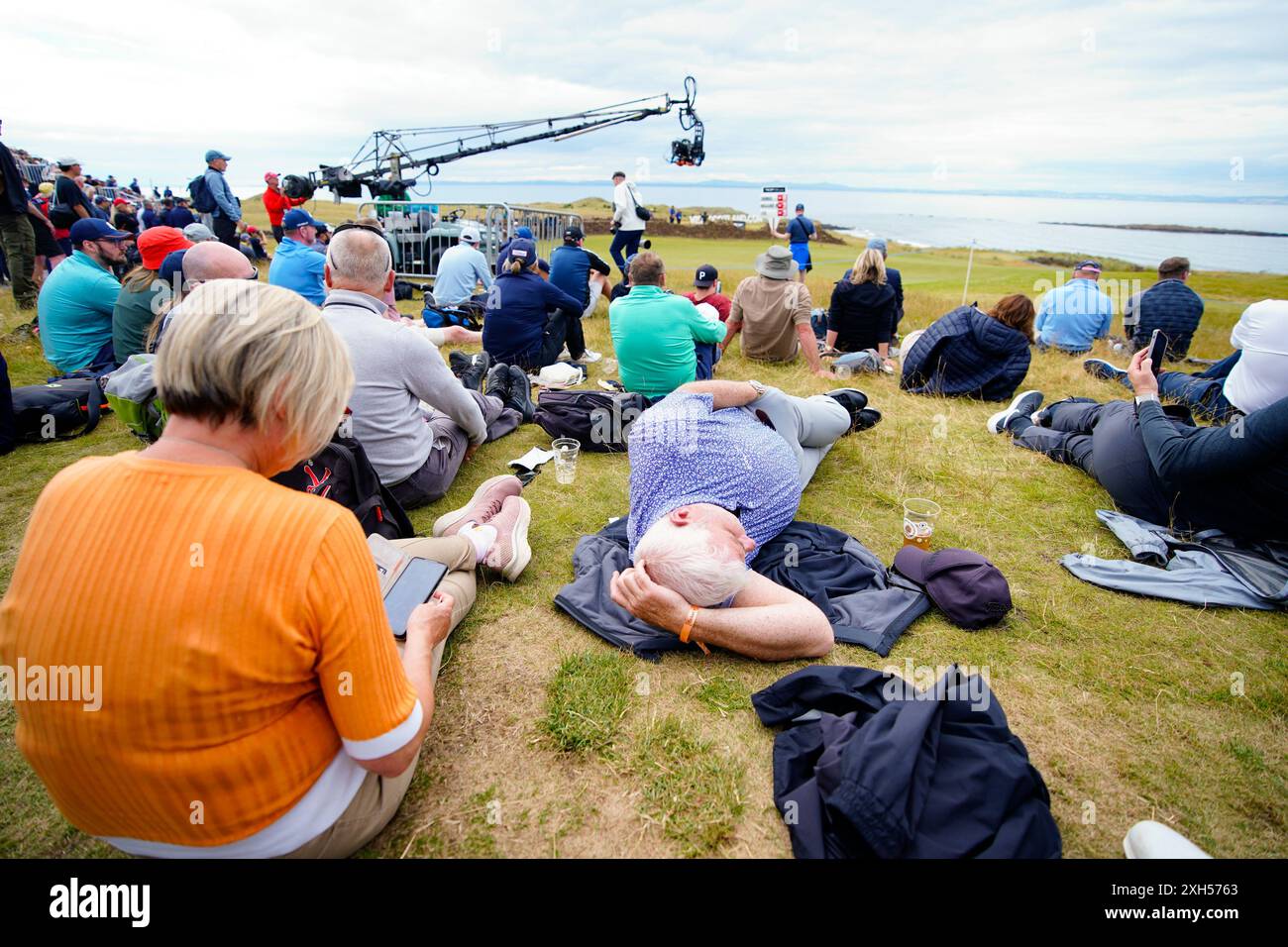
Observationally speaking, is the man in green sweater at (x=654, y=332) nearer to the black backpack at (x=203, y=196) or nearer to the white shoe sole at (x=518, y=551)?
the white shoe sole at (x=518, y=551)

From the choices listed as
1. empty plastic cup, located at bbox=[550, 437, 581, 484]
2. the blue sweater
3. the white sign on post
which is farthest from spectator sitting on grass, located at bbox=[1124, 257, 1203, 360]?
empty plastic cup, located at bbox=[550, 437, 581, 484]

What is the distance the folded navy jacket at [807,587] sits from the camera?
3.21 m

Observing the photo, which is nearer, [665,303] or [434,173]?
[665,303]

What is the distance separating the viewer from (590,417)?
5582 mm

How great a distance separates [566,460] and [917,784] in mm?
3384

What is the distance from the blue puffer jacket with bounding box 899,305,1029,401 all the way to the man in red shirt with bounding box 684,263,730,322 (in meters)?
2.65

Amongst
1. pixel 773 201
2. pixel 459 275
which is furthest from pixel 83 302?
pixel 773 201

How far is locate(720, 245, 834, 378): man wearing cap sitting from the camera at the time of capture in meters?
7.66

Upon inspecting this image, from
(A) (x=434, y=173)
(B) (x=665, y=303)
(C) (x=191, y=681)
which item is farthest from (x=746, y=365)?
(A) (x=434, y=173)

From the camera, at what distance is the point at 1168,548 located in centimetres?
392

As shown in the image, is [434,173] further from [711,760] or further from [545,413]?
[711,760]
